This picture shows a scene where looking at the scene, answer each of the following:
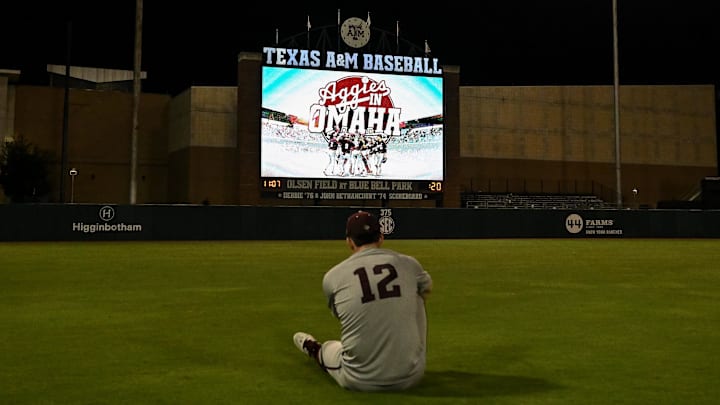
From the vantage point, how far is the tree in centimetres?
4506

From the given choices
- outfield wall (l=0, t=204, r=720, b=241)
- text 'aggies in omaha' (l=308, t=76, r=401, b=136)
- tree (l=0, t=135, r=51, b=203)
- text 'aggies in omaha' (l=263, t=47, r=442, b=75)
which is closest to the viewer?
outfield wall (l=0, t=204, r=720, b=241)

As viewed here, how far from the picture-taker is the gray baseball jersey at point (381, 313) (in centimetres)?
480

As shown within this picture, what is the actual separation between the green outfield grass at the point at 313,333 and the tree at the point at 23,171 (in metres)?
34.0

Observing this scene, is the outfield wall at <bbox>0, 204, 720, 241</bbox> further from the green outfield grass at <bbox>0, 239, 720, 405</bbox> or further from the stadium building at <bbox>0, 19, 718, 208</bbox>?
the green outfield grass at <bbox>0, 239, 720, 405</bbox>

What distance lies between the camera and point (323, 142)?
37.2 meters

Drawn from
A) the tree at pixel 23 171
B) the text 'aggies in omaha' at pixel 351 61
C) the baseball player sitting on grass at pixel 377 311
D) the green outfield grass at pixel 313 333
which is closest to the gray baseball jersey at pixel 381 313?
the baseball player sitting on grass at pixel 377 311

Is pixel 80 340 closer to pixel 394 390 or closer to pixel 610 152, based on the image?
pixel 394 390

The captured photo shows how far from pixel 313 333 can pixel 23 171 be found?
4365 centimetres

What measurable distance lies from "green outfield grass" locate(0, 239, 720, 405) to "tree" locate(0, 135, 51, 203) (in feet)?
111

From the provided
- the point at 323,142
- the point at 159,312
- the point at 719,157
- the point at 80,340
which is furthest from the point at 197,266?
the point at 719,157

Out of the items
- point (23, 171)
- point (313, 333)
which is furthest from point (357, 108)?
point (313, 333)

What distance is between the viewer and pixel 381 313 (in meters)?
4.79

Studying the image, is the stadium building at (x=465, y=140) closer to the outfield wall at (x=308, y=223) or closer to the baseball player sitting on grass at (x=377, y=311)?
the outfield wall at (x=308, y=223)

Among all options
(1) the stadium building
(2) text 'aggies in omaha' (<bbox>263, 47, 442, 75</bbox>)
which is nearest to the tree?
(1) the stadium building
